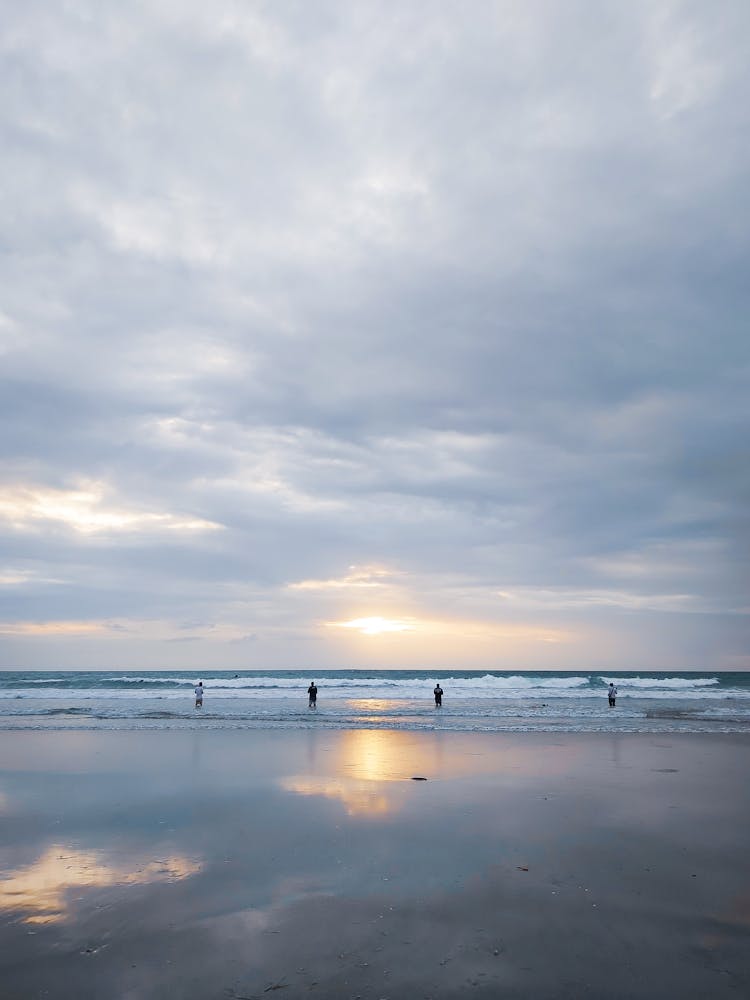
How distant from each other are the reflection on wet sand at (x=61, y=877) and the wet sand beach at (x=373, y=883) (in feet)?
0.13

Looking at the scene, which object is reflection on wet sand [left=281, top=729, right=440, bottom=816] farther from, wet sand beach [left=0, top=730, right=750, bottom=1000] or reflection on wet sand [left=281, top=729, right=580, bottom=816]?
wet sand beach [left=0, top=730, right=750, bottom=1000]

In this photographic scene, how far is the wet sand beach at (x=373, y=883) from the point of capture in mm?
6199

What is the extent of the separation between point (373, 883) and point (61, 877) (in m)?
4.18

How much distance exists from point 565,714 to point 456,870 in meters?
32.6

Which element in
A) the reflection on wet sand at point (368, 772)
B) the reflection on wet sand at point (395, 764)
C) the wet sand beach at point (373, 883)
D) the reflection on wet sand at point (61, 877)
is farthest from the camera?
the reflection on wet sand at point (395, 764)

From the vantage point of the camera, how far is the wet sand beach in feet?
20.3

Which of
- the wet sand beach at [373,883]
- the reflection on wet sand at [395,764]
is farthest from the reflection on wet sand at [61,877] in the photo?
the reflection on wet sand at [395,764]

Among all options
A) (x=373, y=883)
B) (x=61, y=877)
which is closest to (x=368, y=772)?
(x=373, y=883)

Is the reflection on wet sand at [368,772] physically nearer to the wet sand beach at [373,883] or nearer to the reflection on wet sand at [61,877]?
the wet sand beach at [373,883]

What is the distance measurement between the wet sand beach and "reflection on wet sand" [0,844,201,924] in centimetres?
4

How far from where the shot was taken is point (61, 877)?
29.5 ft

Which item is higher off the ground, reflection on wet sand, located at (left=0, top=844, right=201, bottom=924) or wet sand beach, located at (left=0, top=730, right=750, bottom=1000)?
reflection on wet sand, located at (left=0, top=844, right=201, bottom=924)

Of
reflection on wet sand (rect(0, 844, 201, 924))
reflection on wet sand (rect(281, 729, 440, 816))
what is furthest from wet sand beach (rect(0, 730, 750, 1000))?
reflection on wet sand (rect(281, 729, 440, 816))

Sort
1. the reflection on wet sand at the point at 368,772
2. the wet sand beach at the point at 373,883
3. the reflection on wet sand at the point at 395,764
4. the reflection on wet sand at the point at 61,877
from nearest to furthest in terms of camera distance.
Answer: the wet sand beach at the point at 373,883, the reflection on wet sand at the point at 61,877, the reflection on wet sand at the point at 368,772, the reflection on wet sand at the point at 395,764
